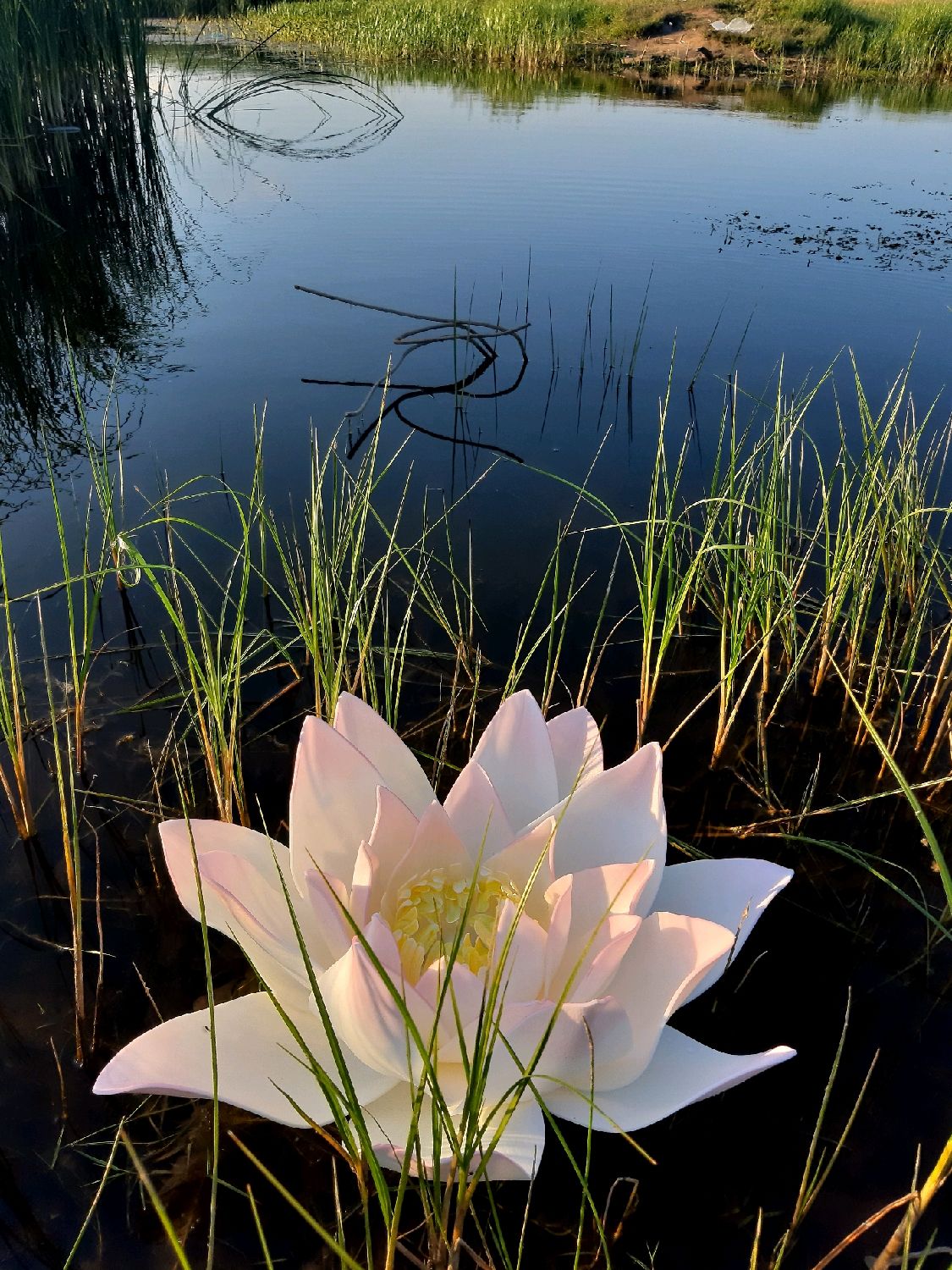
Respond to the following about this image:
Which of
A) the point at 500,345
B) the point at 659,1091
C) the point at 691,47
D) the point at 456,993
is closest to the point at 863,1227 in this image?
the point at 659,1091

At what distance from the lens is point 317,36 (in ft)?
49.1

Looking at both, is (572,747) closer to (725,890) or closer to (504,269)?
(725,890)

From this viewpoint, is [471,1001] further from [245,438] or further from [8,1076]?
[245,438]

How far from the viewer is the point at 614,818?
125 centimetres

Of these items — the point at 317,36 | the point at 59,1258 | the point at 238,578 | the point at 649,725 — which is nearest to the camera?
the point at 59,1258

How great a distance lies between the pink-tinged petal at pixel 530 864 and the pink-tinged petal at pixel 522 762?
0.12 m

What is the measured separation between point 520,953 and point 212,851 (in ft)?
1.40

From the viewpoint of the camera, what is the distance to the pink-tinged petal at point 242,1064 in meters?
0.98

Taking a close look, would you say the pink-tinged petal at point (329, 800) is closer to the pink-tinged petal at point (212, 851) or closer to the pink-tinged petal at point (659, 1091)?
the pink-tinged petal at point (212, 851)

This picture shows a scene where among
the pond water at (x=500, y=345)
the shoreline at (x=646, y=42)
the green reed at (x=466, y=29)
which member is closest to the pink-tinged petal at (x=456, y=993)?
the pond water at (x=500, y=345)

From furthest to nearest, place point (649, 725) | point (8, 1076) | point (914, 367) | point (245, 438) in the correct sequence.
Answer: point (914, 367) < point (245, 438) < point (649, 725) < point (8, 1076)

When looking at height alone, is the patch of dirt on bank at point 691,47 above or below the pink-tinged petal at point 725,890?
above

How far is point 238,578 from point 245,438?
0.99 meters

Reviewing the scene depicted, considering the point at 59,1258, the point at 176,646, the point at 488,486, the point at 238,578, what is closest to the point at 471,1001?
the point at 59,1258
